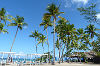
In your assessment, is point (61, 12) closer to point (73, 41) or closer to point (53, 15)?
point (53, 15)

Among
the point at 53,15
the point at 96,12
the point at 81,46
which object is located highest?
the point at 53,15

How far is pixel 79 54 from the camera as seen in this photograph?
103ft

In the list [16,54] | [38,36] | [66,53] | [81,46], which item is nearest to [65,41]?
[66,53]

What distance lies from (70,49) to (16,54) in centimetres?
2079

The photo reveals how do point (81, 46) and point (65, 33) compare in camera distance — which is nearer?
point (65, 33)

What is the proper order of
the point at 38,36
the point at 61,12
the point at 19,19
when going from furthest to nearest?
the point at 38,36, the point at 19,19, the point at 61,12

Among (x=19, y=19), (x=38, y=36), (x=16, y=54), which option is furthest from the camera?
(x=38, y=36)

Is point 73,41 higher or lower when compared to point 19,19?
lower

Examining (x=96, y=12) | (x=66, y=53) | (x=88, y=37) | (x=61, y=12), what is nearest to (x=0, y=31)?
(x=61, y=12)

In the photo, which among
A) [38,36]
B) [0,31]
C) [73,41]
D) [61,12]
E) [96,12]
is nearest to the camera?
[96,12]

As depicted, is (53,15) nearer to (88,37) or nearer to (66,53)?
(66,53)

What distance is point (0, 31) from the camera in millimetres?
26578

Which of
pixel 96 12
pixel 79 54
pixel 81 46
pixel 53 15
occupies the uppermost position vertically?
pixel 53 15

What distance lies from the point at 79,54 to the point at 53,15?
1810 centimetres
